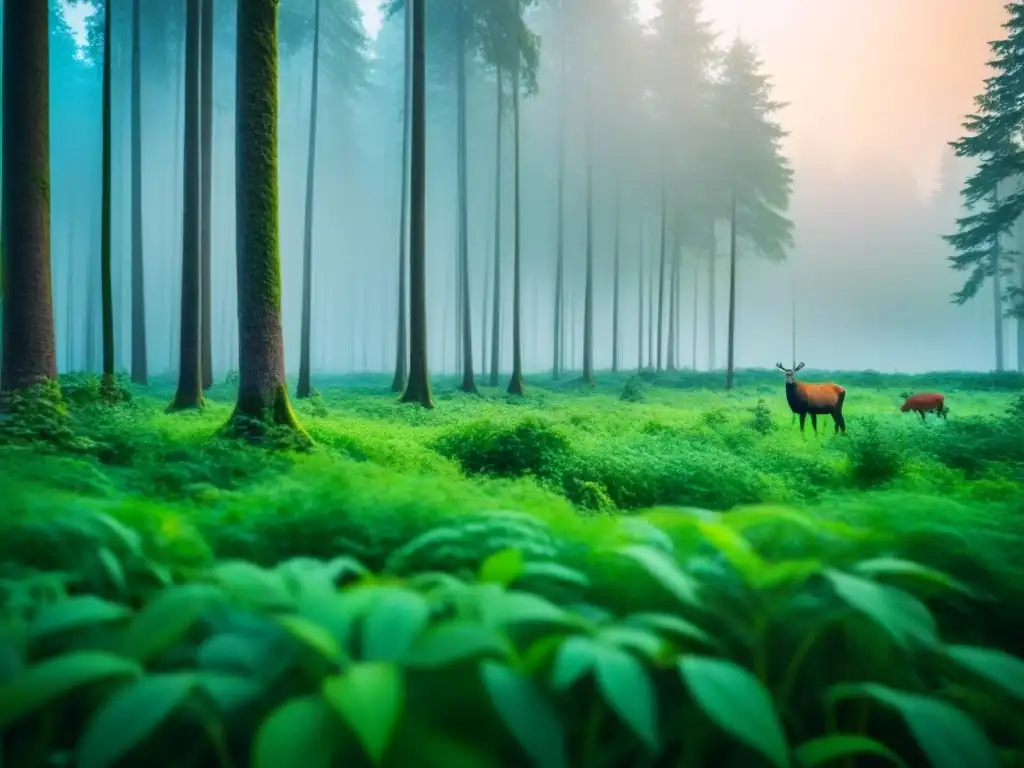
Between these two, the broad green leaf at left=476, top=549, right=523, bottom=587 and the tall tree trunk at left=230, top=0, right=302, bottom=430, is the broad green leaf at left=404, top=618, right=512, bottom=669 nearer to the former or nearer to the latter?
the broad green leaf at left=476, top=549, right=523, bottom=587

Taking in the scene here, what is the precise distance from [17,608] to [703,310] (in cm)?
8055

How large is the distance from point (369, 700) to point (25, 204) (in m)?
8.94

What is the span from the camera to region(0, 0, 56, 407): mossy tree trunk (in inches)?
291

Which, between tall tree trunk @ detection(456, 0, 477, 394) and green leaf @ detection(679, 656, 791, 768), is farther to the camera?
tall tree trunk @ detection(456, 0, 477, 394)

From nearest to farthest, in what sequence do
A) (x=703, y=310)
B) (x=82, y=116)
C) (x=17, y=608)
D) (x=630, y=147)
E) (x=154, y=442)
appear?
(x=17, y=608) → (x=154, y=442) → (x=630, y=147) → (x=82, y=116) → (x=703, y=310)

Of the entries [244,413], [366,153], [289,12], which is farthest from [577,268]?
[244,413]

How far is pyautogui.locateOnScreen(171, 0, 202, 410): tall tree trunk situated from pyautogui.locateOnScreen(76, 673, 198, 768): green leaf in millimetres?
12921

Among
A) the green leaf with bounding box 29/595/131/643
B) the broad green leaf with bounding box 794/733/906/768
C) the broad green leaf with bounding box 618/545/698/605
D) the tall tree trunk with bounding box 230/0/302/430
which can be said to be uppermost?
the tall tree trunk with bounding box 230/0/302/430

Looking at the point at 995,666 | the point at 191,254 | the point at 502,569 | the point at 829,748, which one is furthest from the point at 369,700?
the point at 191,254

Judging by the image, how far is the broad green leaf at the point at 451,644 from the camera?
1.32 metres

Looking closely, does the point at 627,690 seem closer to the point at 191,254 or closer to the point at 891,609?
the point at 891,609

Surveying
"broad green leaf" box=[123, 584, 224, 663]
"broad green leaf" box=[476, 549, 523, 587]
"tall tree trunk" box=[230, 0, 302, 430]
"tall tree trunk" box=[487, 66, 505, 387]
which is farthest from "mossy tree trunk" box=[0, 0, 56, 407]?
"tall tree trunk" box=[487, 66, 505, 387]

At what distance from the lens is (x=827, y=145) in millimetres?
80312

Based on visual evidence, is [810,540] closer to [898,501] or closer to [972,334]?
[898,501]
